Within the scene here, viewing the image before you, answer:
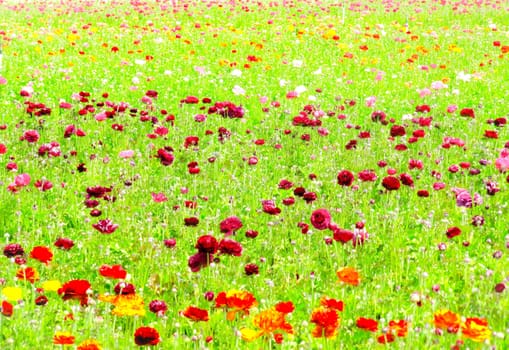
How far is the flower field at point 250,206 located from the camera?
3.24m

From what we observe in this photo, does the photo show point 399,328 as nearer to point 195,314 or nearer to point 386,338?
point 386,338

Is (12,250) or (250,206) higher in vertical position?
(12,250)

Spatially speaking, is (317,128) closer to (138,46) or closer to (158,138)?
(158,138)

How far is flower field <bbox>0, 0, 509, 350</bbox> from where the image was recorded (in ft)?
10.6

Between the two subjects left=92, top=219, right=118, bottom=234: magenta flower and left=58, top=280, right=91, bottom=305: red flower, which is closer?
left=58, top=280, right=91, bottom=305: red flower

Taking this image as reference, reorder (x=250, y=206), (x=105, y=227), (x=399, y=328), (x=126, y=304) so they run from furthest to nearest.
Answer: (x=250, y=206) < (x=105, y=227) < (x=126, y=304) < (x=399, y=328)

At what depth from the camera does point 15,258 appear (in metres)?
3.60

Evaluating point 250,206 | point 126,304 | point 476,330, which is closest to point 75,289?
point 126,304

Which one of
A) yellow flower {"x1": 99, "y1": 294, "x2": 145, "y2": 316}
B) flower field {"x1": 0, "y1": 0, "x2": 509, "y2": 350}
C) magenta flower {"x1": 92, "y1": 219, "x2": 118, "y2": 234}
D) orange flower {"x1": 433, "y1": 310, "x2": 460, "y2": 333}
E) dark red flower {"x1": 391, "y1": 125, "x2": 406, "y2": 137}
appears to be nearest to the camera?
orange flower {"x1": 433, "y1": 310, "x2": 460, "y2": 333}

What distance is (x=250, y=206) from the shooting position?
5406 millimetres

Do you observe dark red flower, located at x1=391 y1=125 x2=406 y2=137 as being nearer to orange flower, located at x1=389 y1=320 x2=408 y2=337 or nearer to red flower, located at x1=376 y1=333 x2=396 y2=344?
red flower, located at x1=376 y1=333 x2=396 y2=344

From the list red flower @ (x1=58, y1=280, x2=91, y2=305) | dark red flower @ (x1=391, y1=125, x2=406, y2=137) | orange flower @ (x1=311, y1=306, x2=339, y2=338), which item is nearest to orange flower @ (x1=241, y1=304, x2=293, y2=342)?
orange flower @ (x1=311, y1=306, x2=339, y2=338)

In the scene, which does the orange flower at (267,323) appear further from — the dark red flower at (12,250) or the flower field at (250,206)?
the dark red flower at (12,250)

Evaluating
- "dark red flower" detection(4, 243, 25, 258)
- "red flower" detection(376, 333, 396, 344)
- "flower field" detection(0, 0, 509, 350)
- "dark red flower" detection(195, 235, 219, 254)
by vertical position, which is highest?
"dark red flower" detection(195, 235, 219, 254)
